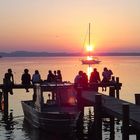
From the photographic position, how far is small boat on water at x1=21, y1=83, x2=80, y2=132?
27.6 meters

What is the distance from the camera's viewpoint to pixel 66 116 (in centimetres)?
2734

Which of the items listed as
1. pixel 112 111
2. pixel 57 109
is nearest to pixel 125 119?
pixel 112 111

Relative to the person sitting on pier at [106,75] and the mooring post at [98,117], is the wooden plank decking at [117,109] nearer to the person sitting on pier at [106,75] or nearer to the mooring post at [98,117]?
the mooring post at [98,117]

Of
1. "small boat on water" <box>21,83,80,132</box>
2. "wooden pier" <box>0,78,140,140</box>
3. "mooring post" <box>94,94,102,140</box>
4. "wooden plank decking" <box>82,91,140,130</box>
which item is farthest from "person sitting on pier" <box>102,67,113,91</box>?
"mooring post" <box>94,94,102,140</box>

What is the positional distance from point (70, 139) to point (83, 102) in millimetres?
2383

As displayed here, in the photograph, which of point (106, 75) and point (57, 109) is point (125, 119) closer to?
point (57, 109)

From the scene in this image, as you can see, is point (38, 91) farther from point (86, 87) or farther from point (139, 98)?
point (139, 98)

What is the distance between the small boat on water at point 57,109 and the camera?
2761 cm

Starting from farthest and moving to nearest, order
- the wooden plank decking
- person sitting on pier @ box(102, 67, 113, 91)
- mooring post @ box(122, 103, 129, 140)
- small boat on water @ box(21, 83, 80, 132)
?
person sitting on pier @ box(102, 67, 113, 91)
small boat on water @ box(21, 83, 80, 132)
mooring post @ box(122, 103, 129, 140)
the wooden plank decking

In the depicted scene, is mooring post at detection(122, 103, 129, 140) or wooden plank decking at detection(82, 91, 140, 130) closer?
wooden plank decking at detection(82, 91, 140, 130)

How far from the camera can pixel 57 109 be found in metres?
28.5

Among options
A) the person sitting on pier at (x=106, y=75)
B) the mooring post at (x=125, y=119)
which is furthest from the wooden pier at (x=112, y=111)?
the person sitting on pier at (x=106, y=75)

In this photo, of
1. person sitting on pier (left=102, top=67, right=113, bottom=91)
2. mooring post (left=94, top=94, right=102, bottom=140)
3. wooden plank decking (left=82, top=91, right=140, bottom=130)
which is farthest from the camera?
person sitting on pier (left=102, top=67, right=113, bottom=91)

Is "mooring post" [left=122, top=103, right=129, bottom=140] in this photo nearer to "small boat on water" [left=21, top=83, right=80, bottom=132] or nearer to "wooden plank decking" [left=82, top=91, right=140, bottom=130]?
"wooden plank decking" [left=82, top=91, right=140, bottom=130]
